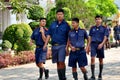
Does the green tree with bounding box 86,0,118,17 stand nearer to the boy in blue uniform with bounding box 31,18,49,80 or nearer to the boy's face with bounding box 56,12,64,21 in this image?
the boy in blue uniform with bounding box 31,18,49,80

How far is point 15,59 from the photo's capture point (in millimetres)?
16453

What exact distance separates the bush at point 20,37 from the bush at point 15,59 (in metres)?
2.17

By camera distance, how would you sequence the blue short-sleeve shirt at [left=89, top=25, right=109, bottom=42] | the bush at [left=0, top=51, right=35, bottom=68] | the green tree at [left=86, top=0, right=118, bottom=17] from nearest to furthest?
the blue short-sleeve shirt at [left=89, top=25, right=109, bottom=42] → the bush at [left=0, top=51, right=35, bottom=68] → the green tree at [left=86, top=0, right=118, bottom=17]

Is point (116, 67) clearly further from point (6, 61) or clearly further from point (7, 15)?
point (7, 15)

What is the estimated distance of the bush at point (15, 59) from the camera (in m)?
15.8

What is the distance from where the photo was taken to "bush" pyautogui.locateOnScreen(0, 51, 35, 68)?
51.7 feet

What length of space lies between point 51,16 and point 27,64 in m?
12.6

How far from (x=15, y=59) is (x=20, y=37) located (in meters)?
3.75

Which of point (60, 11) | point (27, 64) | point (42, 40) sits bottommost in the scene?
point (27, 64)

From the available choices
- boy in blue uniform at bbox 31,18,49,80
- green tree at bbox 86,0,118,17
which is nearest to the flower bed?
boy in blue uniform at bbox 31,18,49,80

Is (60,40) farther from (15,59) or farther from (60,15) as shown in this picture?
(15,59)

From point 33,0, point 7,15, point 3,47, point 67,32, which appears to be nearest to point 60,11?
point 67,32

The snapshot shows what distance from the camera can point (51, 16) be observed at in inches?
1137

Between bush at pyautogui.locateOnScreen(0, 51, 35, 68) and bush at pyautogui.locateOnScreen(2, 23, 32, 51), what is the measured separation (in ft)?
7.11
